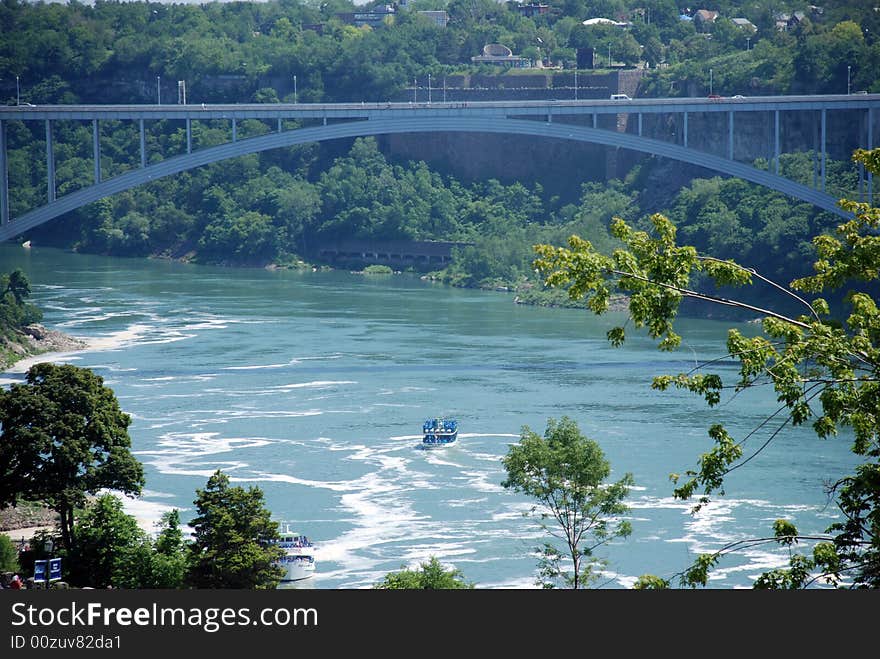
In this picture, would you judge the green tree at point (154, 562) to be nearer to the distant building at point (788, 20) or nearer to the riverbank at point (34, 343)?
the riverbank at point (34, 343)

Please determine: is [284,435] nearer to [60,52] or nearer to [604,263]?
[604,263]

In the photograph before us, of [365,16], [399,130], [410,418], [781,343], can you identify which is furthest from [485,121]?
[365,16]

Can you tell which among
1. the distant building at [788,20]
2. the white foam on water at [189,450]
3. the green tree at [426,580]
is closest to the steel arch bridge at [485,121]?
the white foam on water at [189,450]

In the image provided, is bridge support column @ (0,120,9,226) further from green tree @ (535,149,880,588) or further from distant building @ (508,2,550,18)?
distant building @ (508,2,550,18)

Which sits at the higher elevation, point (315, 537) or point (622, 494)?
point (622, 494)

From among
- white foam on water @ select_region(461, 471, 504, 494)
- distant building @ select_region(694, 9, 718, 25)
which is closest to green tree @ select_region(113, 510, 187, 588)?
white foam on water @ select_region(461, 471, 504, 494)

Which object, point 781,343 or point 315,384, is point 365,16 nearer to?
point 315,384

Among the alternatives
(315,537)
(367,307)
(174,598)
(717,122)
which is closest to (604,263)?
(174,598)
